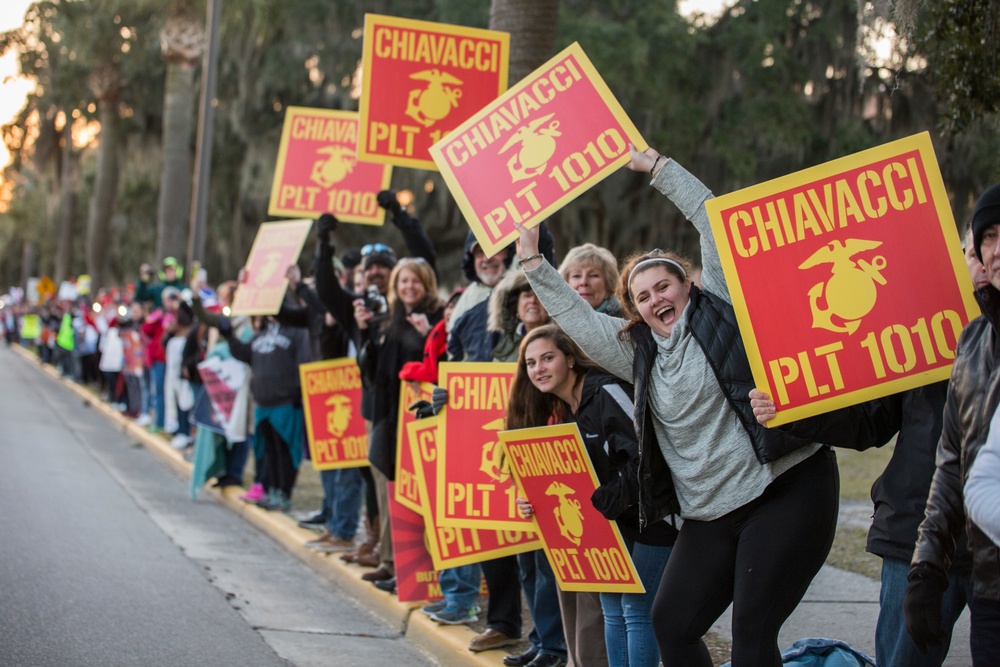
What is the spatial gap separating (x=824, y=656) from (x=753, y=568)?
0.93 m

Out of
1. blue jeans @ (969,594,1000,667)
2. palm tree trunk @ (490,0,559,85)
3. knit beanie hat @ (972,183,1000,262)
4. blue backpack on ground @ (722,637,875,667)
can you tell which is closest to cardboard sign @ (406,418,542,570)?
blue backpack on ground @ (722,637,875,667)

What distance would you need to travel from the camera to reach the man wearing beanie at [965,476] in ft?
9.32

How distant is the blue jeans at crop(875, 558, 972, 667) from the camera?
3.61m

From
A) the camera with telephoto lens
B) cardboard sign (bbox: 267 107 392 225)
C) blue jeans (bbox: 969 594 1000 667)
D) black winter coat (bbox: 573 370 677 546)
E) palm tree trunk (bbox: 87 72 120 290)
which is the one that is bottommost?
blue jeans (bbox: 969 594 1000 667)

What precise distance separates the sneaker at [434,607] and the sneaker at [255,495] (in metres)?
4.31

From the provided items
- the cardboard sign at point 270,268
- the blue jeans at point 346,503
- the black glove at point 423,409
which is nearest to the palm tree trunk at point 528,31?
the cardboard sign at point 270,268

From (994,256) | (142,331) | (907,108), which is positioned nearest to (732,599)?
(994,256)

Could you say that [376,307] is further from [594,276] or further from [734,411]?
[734,411]

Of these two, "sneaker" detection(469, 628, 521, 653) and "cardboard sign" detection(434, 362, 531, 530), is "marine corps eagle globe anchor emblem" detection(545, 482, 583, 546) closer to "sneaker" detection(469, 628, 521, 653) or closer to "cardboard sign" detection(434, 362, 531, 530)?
"cardboard sign" detection(434, 362, 531, 530)

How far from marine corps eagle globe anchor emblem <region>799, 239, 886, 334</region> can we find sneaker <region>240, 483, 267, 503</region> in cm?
760

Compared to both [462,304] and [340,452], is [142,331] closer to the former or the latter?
[340,452]

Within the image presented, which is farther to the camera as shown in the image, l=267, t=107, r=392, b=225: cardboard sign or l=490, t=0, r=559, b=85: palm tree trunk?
l=267, t=107, r=392, b=225: cardboard sign

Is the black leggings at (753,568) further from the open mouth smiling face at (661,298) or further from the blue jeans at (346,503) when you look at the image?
the blue jeans at (346,503)

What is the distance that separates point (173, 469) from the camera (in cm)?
1396
